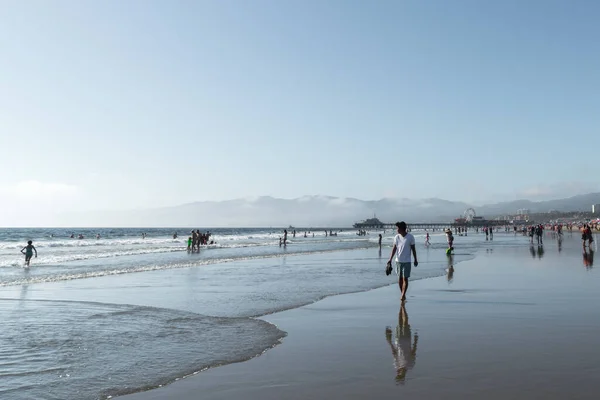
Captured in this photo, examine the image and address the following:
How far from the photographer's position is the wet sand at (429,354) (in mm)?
5453

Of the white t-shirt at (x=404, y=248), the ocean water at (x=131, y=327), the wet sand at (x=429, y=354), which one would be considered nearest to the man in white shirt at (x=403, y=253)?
the white t-shirt at (x=404, y=248)

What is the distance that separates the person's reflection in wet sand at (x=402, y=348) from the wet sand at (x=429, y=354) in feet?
0.09

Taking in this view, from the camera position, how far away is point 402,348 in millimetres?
7316

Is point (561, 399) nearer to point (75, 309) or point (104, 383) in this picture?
point (104, 383)

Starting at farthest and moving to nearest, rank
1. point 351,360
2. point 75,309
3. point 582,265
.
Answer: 1. point 582,265
2. point 75,309
3. point 351,360

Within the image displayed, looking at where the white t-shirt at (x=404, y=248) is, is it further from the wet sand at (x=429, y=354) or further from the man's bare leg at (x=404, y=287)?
the wet sand at (x=429, y=354)

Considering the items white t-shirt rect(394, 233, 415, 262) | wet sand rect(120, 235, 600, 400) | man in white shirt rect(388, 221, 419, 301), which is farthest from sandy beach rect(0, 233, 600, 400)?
white t-shirt rect(394, 233, 415, 262)

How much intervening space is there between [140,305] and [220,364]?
6489 millimetres

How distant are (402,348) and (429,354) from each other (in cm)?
49

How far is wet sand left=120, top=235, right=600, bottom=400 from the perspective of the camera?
215 inches

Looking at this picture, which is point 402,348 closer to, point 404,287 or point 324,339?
point 324,339

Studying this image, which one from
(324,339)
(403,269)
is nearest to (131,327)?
(324,339)

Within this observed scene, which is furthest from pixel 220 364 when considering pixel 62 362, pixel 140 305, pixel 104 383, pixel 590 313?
pixel 590 313

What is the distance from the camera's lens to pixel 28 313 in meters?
11.3
